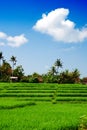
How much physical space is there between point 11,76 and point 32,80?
12682 millimetres

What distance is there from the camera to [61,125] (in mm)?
13102

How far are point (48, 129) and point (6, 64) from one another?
69.1 meters

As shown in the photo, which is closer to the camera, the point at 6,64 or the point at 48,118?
the point at 48,118

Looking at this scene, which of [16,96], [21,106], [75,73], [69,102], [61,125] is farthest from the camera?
[75,73]

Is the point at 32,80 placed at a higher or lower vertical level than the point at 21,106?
higher

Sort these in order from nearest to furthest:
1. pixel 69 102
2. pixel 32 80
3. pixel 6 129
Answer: pixel 6 129, pixel 69 102, pixel 32 80

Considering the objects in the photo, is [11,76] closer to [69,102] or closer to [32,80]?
[32,80]

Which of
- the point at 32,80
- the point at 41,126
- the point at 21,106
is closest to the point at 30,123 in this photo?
the point at 41,126

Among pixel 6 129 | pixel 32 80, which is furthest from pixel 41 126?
pixel 32 80

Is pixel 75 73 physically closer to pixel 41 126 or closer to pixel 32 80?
pixel 32 80

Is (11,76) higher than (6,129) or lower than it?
higher

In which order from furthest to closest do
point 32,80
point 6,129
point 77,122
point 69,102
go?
1. point 32,80
2. point 69,102
3. point 77,122
4. point 6,129

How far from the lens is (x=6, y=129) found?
1212 centimetres

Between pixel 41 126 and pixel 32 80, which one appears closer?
pixel 41 126
